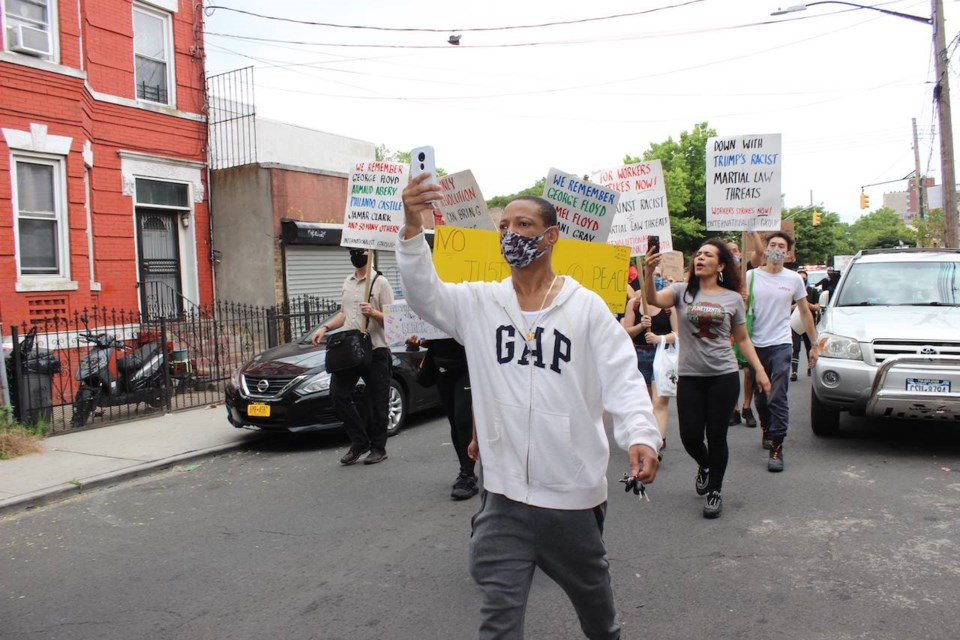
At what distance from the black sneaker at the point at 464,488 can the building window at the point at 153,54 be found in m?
12.0

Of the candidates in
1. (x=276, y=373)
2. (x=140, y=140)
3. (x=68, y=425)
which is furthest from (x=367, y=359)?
(x=140, y=140)

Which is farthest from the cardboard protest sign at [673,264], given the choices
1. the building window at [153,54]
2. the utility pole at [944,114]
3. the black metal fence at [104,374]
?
the utility pole at [944,114]

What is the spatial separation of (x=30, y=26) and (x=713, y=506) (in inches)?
465

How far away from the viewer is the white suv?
654 cm

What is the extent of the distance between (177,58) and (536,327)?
14.9 metres

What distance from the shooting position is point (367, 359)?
7.16 meters

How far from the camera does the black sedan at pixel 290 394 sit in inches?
325

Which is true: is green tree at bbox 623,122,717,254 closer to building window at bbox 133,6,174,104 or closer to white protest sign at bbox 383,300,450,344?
building window at bbox 133,6,174,104

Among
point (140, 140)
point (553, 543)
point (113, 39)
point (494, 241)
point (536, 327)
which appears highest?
point (113, 39)

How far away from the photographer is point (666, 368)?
6.75m

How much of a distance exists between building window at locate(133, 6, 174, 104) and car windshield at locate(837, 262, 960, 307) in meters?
13.0

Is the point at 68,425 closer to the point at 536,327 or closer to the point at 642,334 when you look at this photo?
the point at 642,334

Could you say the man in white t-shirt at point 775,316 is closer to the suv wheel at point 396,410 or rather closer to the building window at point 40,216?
the suv wheel at point 396,410

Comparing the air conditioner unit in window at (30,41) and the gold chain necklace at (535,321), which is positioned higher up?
the air conditioner unit in window at (30,41)
